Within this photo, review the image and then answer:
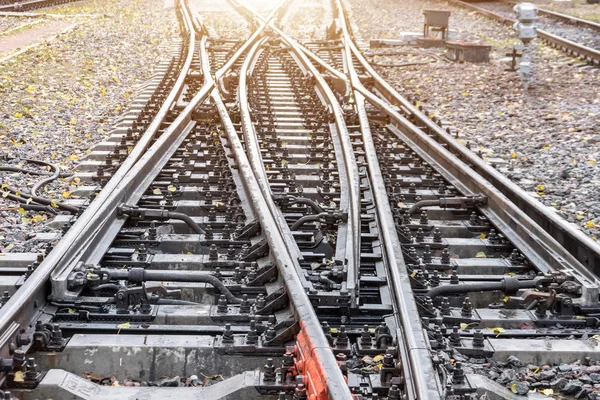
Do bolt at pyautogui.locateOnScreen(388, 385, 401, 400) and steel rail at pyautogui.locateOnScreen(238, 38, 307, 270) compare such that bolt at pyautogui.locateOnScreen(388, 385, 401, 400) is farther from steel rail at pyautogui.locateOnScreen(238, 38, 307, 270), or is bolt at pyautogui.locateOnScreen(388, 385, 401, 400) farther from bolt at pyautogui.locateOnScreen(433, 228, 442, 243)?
bolt at pyautogui.locateOnScreen(433, 228, 442, 243)

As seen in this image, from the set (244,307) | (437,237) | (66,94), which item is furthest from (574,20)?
(244,307)

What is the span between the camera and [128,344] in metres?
4.43

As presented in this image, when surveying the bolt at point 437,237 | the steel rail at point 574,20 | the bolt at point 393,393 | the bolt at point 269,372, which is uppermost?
the steel rail at point 574,20

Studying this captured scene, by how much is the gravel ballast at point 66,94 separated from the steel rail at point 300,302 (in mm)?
1537

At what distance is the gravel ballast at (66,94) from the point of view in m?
7.92

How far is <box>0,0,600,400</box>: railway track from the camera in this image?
416 centimetres

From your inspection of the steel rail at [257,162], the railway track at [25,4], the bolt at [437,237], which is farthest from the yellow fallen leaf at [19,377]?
the railway track at [25,4]

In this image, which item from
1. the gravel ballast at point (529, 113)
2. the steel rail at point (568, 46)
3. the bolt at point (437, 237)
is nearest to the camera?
the bolt at point (437, 237)

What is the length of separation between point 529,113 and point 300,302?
8.10 m

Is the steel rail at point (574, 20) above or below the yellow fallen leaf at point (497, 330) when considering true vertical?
above

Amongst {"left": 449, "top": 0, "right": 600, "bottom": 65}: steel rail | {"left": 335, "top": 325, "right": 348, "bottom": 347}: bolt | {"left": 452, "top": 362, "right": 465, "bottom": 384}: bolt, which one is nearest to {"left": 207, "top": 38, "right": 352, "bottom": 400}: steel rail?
{"left": 335, "top": 325, "right": 348, "bottom": 347}: bolt

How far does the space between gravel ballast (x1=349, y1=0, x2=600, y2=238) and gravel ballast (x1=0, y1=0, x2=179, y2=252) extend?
406 cm

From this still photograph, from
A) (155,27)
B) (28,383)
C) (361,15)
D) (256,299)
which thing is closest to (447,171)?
(256,299)

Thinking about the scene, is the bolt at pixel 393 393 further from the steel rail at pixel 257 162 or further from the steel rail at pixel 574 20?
the steel rail at pixel 574 20
